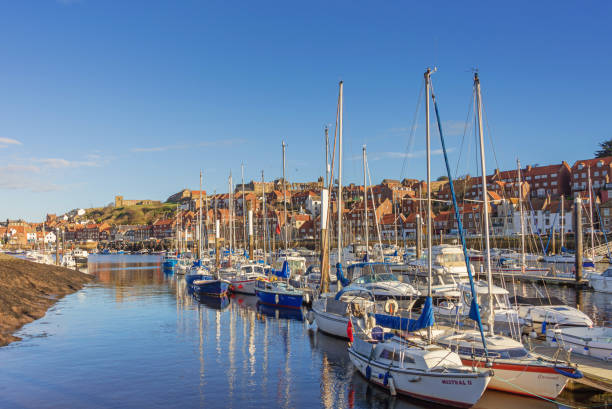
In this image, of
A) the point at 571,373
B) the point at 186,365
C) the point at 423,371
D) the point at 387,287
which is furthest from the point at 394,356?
the point at 387,287

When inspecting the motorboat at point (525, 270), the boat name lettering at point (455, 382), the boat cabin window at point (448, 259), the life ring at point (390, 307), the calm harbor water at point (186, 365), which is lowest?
the calm harbor water at point (186, 365)

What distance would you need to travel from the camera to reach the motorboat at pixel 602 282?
40594 mm

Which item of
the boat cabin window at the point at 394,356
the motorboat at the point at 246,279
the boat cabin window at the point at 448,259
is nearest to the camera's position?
the boat cabin window at the point at 394,356

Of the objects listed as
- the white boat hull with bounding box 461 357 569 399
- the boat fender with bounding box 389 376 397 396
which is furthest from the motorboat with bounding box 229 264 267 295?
the white boat hull with bounding box 461 357 569 399

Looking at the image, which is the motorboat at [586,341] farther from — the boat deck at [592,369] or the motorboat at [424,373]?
the motorboat at [424,373]

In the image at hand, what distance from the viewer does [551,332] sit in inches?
826

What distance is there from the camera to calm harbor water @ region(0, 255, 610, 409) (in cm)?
1747

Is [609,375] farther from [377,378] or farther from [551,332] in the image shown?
[377,378]

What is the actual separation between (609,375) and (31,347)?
25.8m

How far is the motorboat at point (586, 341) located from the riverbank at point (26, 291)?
26594mm

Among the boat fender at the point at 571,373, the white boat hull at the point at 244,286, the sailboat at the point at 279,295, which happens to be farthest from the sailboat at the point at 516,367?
the white boat hull at the point at 244,286

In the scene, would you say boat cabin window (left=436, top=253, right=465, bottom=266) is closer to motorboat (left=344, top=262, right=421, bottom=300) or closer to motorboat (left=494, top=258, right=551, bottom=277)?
motorboat (left=344, top=262, right=421, bottom=300)

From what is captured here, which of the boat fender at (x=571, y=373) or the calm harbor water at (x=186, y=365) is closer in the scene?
the boat fender at (x=571, y=373)

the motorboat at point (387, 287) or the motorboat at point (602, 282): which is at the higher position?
the motorboat at point (387, 287)
